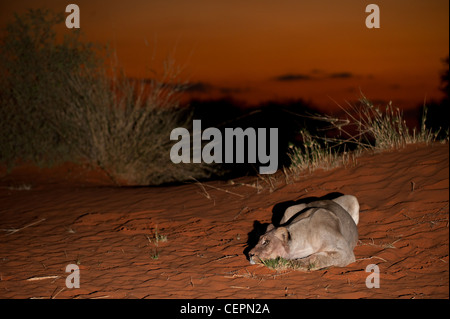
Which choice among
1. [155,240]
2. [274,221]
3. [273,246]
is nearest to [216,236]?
[155,240]

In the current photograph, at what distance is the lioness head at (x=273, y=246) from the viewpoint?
4285mm

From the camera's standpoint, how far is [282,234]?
14.2 ft

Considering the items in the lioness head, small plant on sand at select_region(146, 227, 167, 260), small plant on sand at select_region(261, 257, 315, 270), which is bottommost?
small plant on sand at select_region(146, 227, 167, 260)

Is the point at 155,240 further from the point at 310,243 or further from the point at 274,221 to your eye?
the point at 310,243

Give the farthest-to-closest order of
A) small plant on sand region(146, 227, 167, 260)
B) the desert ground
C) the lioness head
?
1. small plant on sand region(146, 227, 167, 260)
2. the lioness head
3. the desert ground

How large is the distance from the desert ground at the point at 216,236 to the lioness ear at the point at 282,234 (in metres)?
0.34

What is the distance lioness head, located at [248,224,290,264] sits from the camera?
4285 millimetres

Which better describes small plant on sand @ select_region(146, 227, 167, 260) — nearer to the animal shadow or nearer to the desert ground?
the desert ground

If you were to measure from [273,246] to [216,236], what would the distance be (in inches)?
61.4

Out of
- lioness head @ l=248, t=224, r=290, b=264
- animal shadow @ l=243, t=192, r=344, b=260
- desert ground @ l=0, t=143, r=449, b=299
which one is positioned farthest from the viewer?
animal shadow @ l=243, t=192, r=344, b=260

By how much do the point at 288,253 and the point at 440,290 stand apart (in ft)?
4.60

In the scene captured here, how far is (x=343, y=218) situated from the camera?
4.75 metres

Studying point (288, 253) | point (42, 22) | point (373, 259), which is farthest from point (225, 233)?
point (42, 22)

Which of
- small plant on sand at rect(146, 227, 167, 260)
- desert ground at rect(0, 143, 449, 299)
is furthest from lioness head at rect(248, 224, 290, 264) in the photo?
small plant on sand at rect(146, 227, 167, 260)
